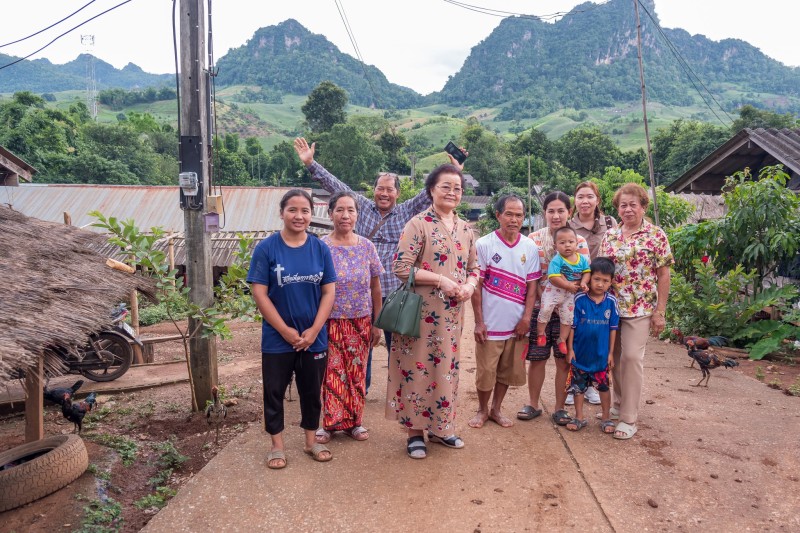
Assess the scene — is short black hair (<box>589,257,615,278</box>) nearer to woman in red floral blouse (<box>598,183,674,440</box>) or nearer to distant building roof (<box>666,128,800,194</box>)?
woman in red floral blouse (<box>598,183,674,440</box>)

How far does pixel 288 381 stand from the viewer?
11.1ft

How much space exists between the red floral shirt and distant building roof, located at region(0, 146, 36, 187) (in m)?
10.1

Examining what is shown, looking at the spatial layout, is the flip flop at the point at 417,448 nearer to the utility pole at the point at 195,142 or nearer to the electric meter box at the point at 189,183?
the utility pole at the point at 195,142

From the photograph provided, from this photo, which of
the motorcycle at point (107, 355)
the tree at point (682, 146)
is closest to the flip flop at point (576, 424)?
the motorcycle at point (107, 355)

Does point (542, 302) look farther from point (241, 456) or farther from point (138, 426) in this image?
point (138, 426)

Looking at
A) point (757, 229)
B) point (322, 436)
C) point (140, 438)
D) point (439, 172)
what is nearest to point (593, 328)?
point (439, 172)

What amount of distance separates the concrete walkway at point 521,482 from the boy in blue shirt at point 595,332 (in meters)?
0.41

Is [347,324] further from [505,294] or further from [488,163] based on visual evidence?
[488,163]

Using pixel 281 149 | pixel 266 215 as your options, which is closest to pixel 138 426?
pixel 266 215

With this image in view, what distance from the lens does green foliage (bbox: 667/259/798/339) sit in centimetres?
684

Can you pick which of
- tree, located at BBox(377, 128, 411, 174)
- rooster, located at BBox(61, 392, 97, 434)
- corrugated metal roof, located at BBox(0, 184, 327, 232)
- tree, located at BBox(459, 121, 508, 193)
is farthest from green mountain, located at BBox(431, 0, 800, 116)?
rooster, located at BBox(61, 392, 97, 434)

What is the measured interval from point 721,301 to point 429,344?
5530 mm

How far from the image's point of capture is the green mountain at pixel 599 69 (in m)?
112

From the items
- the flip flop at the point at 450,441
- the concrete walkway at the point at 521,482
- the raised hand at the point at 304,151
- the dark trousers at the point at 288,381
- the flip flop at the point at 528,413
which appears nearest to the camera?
the concrete walkway at the point at 521,482
